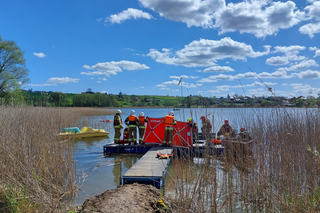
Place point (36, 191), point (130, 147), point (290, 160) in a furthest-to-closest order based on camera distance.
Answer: point (130, 147)
point (290, 160)
point (36, 191)

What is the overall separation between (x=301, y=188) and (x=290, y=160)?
0.71m

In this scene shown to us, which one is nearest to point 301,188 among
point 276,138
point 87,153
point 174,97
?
point 276,138

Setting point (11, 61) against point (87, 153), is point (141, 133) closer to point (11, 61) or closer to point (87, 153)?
point (87, 153)

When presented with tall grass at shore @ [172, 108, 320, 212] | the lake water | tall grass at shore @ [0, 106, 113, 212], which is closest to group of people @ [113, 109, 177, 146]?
the lake water

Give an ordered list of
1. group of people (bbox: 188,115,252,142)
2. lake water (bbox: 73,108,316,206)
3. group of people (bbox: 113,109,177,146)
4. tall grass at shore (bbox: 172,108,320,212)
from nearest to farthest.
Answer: tall grass at shore (bbox: 172,108,320,212)
group of people (bbox: 188,115,252,142)
lake water (bbox: 73,108,316,206)
group of people (bbox: 113,109,177,146)

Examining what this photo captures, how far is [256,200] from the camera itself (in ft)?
16.4

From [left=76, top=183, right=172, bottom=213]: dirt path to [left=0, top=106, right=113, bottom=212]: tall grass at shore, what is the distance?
0.73 meters

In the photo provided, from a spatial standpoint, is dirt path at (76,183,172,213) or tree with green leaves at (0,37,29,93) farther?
tree with green leaves at (0,37,29,93)

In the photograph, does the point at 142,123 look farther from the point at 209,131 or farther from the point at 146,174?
the point at 209,131

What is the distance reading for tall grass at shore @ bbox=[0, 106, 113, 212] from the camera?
15.1ft

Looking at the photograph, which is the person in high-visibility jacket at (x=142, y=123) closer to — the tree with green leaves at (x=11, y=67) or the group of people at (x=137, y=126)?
the group of people at (x=137, y=126)

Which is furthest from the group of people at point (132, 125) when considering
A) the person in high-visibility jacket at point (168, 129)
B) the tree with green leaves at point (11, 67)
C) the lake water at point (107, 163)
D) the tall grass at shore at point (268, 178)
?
the tree with green leaves at point (11, 67)

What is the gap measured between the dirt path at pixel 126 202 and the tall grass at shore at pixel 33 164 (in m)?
0.73

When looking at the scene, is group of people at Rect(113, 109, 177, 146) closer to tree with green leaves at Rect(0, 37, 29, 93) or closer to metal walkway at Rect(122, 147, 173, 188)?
metal walkway at Rect(122, 147, 173, 188)
